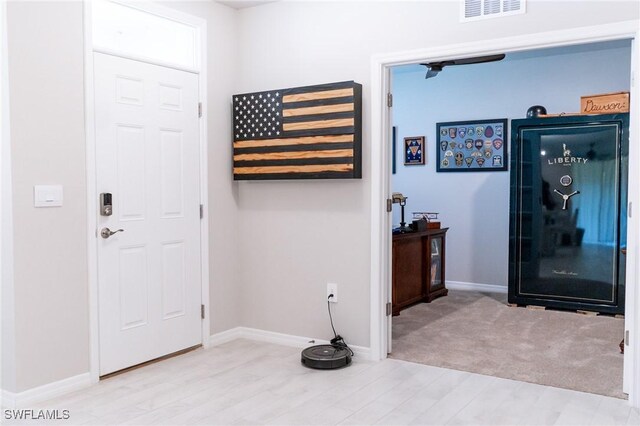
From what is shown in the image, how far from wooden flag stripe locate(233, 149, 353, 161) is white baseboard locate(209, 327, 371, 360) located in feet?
4.37

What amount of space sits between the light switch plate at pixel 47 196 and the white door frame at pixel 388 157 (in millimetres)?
1946

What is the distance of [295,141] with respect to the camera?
4.04 m

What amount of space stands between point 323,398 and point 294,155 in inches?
66.7

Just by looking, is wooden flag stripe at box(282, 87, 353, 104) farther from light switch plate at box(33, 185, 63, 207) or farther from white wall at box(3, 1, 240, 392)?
light switch plate at box(33, 185, 63, 207)

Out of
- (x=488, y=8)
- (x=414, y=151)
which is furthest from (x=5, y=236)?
(x=414, y=151)

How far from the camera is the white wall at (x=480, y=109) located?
5934 millimetres

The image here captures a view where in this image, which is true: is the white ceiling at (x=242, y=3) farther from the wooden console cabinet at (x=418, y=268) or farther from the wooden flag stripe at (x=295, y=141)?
the wooden console cabinet at (x=418, y=268)

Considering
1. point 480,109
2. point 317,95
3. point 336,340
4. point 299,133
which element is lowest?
point 336,340

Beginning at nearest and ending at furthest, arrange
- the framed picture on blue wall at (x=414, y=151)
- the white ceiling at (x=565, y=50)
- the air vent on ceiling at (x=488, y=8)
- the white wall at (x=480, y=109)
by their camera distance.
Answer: the air vent on ceiling at (x=488, y=8), the white ceiling at (x=565, y=50), the white wall at (x=480, y=109), the framed picture on blue wall at (x=414, y=151)

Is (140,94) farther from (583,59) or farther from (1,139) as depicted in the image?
(583,59)

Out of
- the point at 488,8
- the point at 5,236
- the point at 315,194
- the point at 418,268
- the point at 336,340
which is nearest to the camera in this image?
the point at 5,236

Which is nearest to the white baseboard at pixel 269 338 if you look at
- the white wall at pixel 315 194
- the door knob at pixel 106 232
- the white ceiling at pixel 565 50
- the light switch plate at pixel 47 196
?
the white wall at pixel 315 194

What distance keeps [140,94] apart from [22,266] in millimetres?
1305

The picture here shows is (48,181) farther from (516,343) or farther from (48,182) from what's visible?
(516,343)
